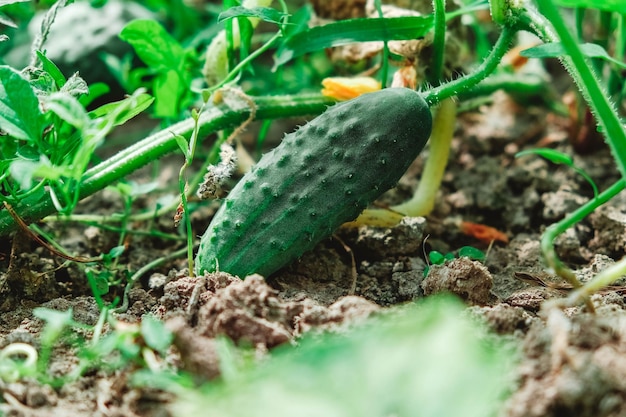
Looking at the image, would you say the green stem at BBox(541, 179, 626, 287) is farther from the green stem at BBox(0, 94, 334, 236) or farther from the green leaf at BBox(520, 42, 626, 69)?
the green stem at BBox(0, 94, 334, 236)

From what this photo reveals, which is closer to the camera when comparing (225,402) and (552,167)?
(225,402)

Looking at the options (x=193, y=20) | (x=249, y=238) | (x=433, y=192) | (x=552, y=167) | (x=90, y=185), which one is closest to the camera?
(x=249, y=238)

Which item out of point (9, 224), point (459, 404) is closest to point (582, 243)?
point (459, 404)

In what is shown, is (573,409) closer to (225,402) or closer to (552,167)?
(225,402)

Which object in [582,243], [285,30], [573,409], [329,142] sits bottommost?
[582,243]

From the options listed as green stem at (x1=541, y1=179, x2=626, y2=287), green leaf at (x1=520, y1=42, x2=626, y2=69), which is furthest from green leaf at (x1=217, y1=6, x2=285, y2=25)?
green stem at (x1=541, y1=179, x2=626, y2=287)

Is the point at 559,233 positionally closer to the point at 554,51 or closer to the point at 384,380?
the point at 554,51

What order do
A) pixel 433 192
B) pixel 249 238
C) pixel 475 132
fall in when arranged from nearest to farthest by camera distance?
pixel 249 238 → pixel 433 192 → pixel 475 132
